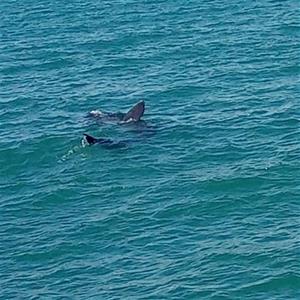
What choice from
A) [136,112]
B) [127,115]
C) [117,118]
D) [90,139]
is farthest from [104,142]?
[117,118]

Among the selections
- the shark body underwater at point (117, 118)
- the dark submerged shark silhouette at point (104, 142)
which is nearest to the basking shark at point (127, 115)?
the shark body underwater at point (117, 118)

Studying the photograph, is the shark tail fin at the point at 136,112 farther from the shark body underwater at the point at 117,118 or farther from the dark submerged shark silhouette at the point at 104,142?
the dark submerged shark silhouette at the point at 104,142

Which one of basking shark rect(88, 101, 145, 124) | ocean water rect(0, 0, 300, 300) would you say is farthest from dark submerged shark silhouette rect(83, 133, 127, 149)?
basking shark rect(88, 101, 145, 124)

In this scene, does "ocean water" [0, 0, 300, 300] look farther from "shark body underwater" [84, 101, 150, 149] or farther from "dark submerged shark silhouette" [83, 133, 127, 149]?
"shark body underwater" [84, 101, 150, 149]

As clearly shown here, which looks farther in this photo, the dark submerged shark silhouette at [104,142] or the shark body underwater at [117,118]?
the shark body underwater at [117,118]

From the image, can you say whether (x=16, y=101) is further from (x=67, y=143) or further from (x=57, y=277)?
(x=57, y=277)

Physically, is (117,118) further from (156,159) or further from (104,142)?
(156,159)

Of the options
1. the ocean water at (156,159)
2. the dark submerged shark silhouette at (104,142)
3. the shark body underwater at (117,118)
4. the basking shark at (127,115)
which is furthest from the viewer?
the basking shark at (127,115)

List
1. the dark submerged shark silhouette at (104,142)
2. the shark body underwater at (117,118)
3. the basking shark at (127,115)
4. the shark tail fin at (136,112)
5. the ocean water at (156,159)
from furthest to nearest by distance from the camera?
the basking shark at (127,115)
the shark tail fin at (136,112)
the shark body underwater at (117,118)
the dark submerged shark silhouette at (104,142)
the ocean water at (156,159)
